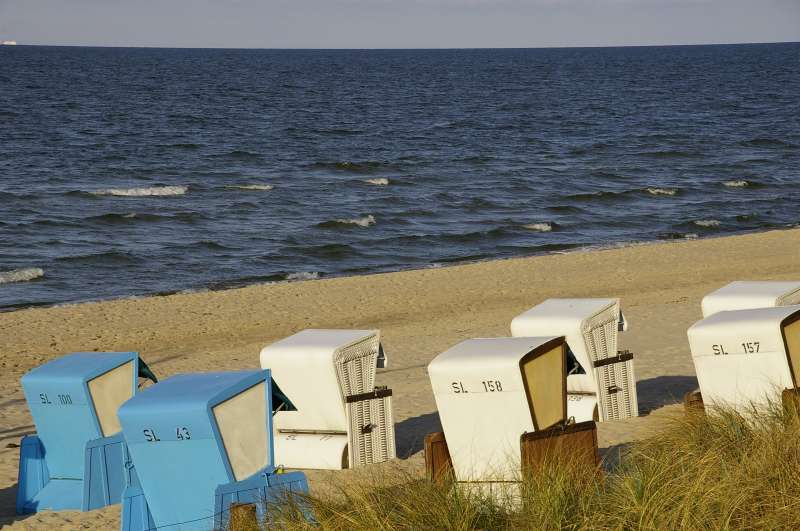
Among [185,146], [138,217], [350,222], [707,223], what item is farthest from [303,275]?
[185,146]

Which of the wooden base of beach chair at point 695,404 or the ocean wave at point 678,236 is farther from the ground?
the ocean wave at point 678,236

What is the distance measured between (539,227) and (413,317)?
34.9 ft

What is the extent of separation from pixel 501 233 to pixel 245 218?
6.07 metres

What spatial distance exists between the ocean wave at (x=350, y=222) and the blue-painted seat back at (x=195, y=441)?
19233 mm

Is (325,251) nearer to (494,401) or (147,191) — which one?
(147,191)

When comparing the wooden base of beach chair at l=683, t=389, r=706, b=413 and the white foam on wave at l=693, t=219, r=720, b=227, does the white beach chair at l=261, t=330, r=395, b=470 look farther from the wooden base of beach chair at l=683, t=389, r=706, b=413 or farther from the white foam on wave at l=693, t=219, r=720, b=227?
the white foam on wave at l=693, t=219, r=720, b=227

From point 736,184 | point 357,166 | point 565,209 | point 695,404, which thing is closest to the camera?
point 695,404

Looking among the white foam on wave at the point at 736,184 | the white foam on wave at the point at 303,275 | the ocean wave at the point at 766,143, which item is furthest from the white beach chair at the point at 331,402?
the ocean wave at the point at 766,143

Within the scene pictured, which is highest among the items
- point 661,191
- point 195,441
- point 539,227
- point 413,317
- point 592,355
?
point 661,191

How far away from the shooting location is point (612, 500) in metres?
5.54

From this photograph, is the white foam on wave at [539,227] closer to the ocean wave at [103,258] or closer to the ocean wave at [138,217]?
the ocean wave at [138,217]

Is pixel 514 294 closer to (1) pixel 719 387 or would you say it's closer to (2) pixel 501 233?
(2) pixel 501 233

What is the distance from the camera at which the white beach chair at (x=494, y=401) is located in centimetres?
673

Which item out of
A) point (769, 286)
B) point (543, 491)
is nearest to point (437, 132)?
point (769, 286)
